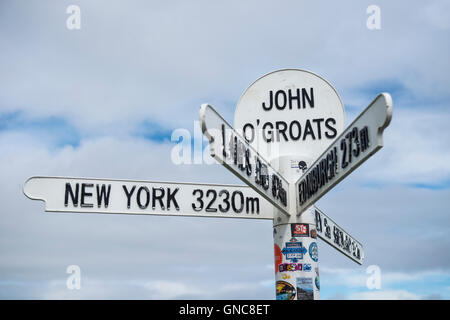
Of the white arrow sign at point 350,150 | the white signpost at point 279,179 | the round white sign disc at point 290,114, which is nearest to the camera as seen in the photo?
the white arrow sign at point 350,150

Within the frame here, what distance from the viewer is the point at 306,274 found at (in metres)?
6.78

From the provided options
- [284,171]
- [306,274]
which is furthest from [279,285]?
[284,171]

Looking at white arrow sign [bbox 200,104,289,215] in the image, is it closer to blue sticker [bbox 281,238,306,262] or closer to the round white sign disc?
blue sticker [bbox 281,238,306,262]

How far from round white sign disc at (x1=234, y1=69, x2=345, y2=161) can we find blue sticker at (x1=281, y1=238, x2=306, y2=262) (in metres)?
1.34

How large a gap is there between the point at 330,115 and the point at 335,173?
214cm

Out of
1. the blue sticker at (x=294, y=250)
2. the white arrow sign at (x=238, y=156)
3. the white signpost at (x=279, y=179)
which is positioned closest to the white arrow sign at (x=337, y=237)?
the white signpost at (x=279, y=179)

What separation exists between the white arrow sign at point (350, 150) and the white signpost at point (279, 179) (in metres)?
0.01

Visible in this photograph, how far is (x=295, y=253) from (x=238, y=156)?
2.21 m

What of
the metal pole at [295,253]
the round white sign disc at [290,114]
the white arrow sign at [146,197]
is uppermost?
the round white sign disc at [290,114]

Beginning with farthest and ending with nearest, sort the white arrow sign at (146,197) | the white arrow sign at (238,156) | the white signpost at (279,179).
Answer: the white arrow sign at (146,197)
the white signpost at (279,179)
the white arrow sign at (238,156)

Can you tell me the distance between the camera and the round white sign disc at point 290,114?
7445mm

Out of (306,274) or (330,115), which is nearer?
(306,274)

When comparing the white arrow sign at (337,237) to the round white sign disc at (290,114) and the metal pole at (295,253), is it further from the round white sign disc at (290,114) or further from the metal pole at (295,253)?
the round white sign disc at (290,114)
